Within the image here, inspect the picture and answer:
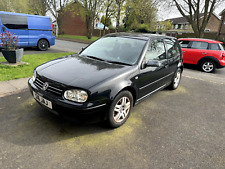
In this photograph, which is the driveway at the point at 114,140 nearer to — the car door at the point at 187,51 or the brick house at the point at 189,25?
the car door at the point at 187,51

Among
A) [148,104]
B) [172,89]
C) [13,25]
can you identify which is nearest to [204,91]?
[172,89]

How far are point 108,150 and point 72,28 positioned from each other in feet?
131

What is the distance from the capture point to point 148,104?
4.11 metres

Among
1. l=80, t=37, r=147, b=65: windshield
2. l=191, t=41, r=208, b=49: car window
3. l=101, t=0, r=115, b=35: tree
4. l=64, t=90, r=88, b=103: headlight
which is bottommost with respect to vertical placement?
l=64, t=90, r=88, b=103: headlight

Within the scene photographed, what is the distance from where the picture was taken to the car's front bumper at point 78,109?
2.35 metres

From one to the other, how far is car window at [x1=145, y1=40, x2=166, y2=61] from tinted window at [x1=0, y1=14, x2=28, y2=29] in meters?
8.86

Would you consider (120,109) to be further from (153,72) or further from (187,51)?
(187,51)

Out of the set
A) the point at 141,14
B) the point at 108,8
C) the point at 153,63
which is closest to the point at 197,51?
the point at 153,63

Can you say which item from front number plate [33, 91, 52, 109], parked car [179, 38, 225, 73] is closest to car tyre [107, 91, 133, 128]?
front number plate [33, 91, 52, 109]

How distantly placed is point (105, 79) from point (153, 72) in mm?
1418

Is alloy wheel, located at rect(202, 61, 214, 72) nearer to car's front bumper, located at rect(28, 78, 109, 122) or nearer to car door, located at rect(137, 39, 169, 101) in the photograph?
car door, located at rect(137, 39, 169, 101)

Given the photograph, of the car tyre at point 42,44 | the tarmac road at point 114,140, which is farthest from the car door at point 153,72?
the car tyre at point 42,44

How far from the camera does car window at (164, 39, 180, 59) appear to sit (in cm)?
426

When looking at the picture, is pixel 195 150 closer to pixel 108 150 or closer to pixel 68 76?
pixel 108 150
